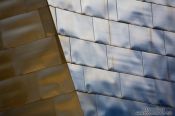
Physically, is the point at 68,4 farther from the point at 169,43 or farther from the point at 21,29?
the point at 169,43

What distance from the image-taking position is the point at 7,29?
8328mm

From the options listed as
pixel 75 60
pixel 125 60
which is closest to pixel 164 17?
pixel 125 60

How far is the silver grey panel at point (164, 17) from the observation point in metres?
9.80

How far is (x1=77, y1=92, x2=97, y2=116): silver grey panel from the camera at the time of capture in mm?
8047

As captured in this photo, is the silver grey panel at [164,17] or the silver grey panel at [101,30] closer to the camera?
the silver grey panel at [101,30]

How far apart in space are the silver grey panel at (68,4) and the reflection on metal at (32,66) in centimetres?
16

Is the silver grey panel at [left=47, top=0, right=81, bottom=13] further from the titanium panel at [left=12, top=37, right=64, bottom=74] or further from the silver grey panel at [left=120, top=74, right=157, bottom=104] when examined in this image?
the silver grey panel at [left=120, top=74, right=157, bottom=104]

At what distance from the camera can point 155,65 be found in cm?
953

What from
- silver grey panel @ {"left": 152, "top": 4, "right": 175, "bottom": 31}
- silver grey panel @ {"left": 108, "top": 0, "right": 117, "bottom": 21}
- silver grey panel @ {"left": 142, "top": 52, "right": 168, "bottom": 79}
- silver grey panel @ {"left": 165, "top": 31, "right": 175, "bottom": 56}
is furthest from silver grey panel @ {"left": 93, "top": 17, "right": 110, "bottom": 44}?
silver grey panel @ {"left": 165, "top": 31, "right": 175, "bottom": 56}

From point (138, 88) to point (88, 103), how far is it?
1349mm

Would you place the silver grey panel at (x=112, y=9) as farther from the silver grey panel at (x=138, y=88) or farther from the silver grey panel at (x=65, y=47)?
the silver grey panel at (x=65, y=47)

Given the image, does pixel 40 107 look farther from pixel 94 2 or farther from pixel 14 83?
pixel 94 2

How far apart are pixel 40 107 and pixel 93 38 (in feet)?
5.40

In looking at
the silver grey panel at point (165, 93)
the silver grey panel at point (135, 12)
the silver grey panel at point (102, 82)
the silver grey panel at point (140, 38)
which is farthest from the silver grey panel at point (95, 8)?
the silver grey panel at point (165, 93)
